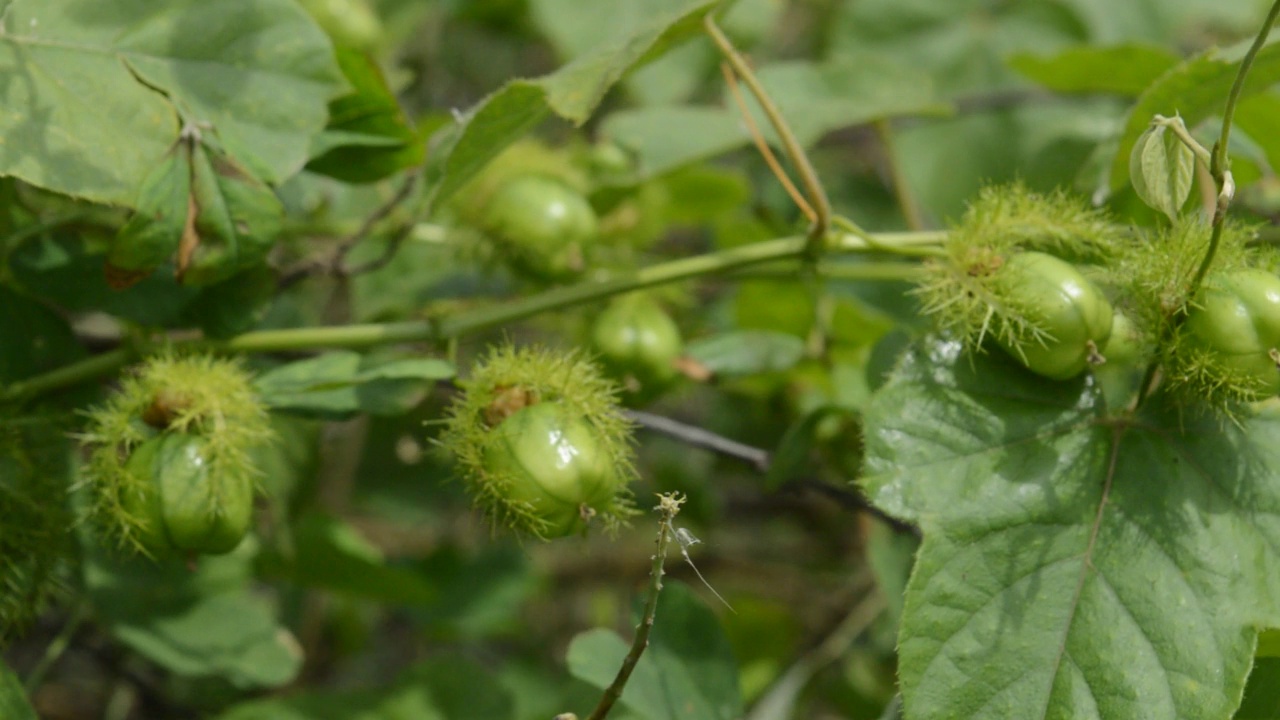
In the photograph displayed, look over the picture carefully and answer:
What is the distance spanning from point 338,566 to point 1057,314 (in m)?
1.37

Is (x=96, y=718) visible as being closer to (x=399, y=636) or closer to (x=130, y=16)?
(x=399, y=636)

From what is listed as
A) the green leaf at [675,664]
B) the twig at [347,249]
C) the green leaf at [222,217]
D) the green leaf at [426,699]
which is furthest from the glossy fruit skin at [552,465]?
the green leaf at [426,699]

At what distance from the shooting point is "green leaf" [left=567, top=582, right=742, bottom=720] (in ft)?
4.68

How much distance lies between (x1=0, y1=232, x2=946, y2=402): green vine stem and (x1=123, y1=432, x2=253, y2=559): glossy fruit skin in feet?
0.76

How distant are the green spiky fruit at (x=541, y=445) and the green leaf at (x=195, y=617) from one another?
2.50ft

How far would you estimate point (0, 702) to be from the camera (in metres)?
1.21

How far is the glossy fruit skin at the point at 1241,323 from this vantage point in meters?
1.12

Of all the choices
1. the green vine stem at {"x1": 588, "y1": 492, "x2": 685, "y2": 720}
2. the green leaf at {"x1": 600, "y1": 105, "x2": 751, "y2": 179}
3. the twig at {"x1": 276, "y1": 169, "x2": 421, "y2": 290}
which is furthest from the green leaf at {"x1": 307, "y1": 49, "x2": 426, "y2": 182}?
the green vine stem at {"x1": 588, "y1": 492, "x2": 685, "y2": 720}

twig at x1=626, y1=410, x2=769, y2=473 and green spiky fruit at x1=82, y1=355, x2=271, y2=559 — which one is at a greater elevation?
twig at x1=626, y1=410, x2=769, y2=473

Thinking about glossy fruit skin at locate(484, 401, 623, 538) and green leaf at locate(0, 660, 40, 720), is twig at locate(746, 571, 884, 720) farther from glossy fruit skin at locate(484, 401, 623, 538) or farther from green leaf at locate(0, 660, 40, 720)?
green leaf at locate(0, 660, 40, 720)

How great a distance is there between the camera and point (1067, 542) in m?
1.20

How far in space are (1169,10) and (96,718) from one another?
2.91 meters

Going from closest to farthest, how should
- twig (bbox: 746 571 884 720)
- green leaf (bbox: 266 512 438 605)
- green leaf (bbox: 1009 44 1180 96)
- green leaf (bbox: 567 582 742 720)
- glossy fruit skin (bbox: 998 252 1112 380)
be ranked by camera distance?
glossy fruit skin (bbox: 998 252 1112 380), green leaf (bbox: 567 582 742 720), green leaf (bbox: 1009 44 1180 96), green leaf (bbox: 266 512 438 605), twig (bbox: 746 571 884 720)

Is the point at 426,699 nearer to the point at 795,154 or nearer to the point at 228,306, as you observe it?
the point at 228,306
